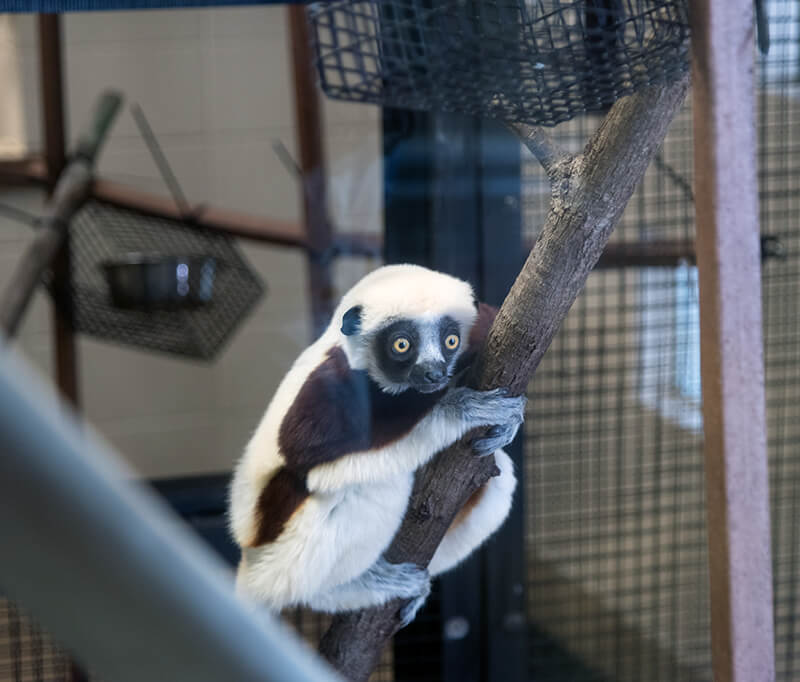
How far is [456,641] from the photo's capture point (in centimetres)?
148

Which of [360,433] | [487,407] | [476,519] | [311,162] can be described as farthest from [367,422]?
[311,162]

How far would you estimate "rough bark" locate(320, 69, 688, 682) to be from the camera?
29.7 inches

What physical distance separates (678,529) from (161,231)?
1254mm

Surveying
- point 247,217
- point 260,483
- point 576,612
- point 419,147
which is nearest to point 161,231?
point 247,217

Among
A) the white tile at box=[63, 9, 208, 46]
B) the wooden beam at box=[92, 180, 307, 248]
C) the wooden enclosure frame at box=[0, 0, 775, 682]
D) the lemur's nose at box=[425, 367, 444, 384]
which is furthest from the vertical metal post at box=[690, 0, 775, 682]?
the wooden beam at box=[92, 180, 307, 248]

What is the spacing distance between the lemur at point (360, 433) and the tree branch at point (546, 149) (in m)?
0.15

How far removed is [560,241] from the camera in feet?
2.51

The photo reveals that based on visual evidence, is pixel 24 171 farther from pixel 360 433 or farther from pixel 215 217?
pixel 360 433

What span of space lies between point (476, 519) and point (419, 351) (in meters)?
0.24

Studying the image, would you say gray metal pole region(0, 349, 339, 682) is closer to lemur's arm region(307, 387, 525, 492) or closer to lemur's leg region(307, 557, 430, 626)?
lemur's arm region(307, 387, 525, 492)

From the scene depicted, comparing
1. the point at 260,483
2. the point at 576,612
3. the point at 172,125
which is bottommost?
the point at 576,612

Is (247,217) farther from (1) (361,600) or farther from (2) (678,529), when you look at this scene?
(2) (678,529)

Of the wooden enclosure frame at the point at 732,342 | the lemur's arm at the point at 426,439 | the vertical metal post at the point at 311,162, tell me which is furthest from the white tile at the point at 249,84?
the wooden enclosure frame at the point at 732,342

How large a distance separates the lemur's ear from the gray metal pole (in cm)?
53
